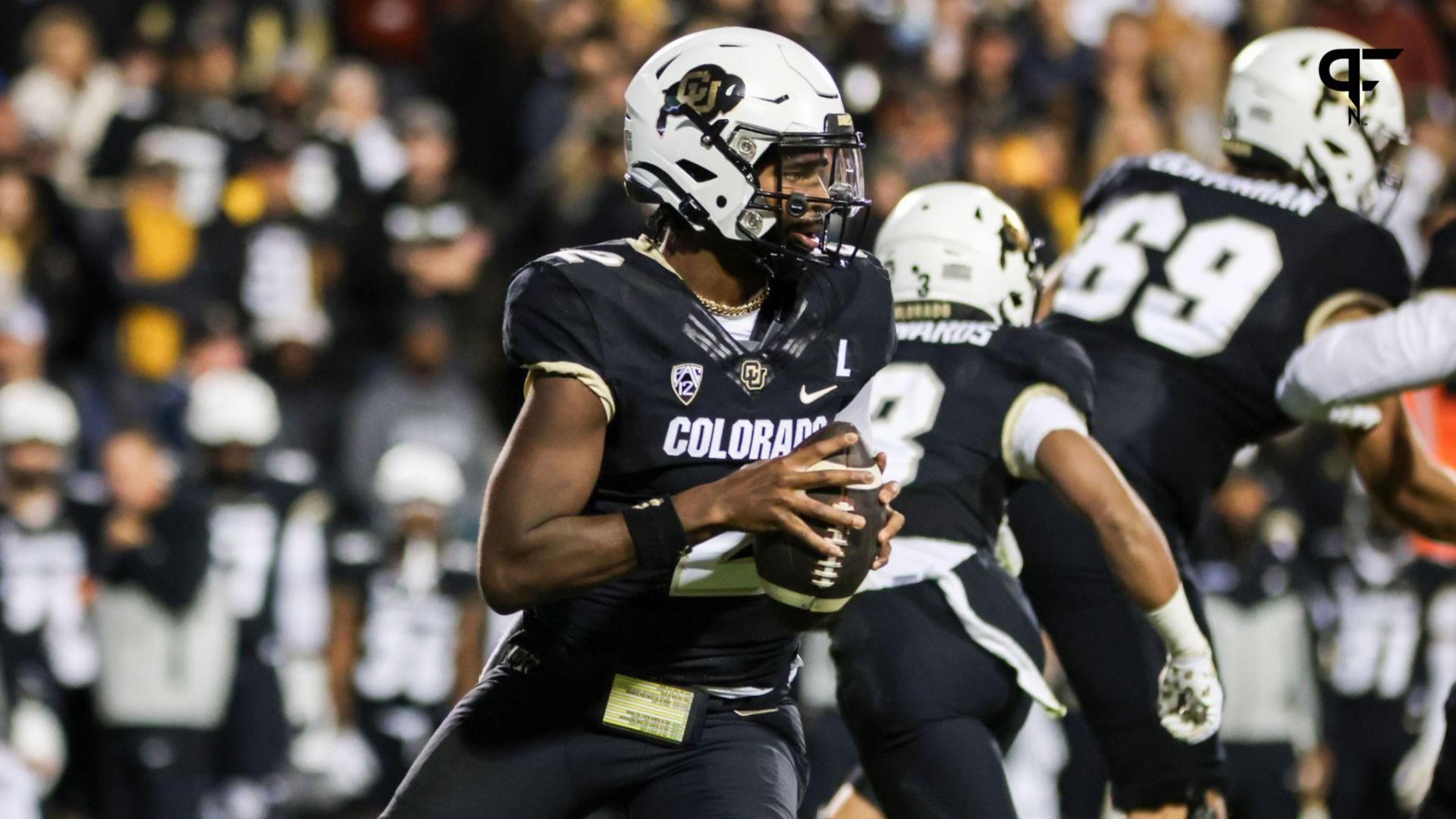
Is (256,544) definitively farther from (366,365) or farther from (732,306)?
(732,306)

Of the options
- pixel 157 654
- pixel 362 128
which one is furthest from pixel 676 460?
pixel 362 128

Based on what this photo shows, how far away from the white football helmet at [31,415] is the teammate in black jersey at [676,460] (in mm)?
4761

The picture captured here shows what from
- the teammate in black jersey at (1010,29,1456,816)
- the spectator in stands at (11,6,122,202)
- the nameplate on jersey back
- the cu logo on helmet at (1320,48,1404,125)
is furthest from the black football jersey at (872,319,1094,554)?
the spectator in stands at (11,6,122,202)

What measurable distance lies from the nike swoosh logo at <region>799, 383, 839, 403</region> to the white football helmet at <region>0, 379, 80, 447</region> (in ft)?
16.8

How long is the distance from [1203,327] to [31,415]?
15.7 ft

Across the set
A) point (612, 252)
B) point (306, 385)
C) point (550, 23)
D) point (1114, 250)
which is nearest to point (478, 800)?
point (612, 252)

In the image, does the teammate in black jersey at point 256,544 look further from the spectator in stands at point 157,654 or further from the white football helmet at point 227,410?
the spectator in stands at point 157,654

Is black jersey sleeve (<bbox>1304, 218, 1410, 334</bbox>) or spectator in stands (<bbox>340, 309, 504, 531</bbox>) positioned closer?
black jersey sleeve (<bbox>1304, 218, 1410, 334</bbox>)

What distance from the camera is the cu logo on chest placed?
364 cm

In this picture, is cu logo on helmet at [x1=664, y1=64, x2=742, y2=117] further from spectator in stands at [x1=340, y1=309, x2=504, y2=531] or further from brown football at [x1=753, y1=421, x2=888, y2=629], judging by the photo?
spectator in stands at [x1=340, y1=309, x2=504, y2=531]

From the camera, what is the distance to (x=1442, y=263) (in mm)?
4699

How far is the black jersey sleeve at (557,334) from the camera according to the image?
11.5 ft

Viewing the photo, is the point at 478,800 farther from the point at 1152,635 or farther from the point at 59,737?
the point at 59,737

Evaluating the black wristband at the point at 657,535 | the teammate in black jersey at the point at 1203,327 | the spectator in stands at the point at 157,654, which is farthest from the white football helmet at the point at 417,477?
the black wristband at the point at 657,535
